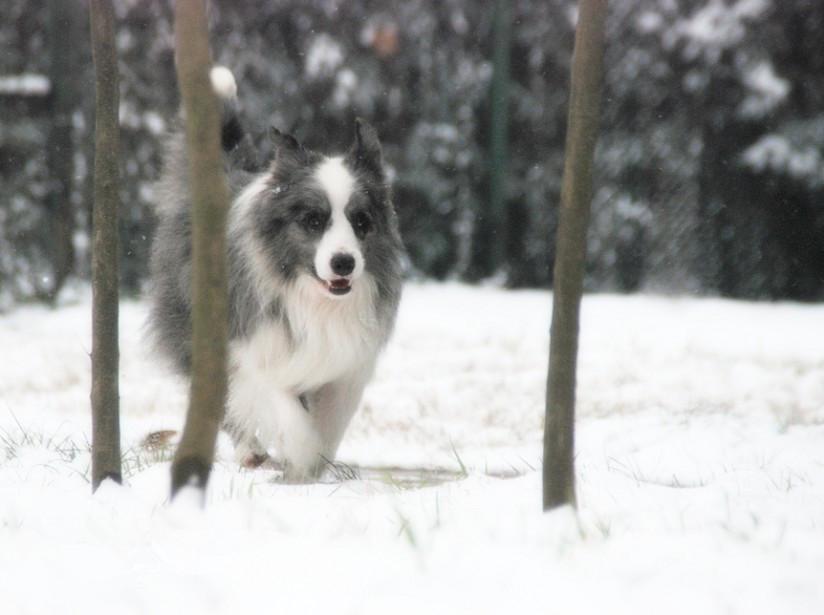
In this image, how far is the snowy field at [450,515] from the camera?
2166mm

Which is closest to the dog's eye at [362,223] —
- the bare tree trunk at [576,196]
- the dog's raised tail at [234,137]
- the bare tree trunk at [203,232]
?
the dog's raised tail at [234,137]

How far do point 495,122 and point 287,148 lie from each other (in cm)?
616

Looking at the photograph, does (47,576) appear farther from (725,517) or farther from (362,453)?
(362,453)

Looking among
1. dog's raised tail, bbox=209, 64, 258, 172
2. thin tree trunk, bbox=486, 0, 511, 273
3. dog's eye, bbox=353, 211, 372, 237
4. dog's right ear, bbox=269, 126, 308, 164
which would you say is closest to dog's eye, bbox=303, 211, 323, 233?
dog's eye, bbox=353, 211, 372, 237

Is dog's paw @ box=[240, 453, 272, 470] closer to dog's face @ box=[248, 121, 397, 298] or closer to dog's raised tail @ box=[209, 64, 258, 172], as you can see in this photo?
dog's face @ box=[248, 121, 397, 298]

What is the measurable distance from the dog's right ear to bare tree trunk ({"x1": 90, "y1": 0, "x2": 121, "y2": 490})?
4.13 ft

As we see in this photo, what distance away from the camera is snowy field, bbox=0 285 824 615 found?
7.11 feet

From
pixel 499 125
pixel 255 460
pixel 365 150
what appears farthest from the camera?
pixel 499 125

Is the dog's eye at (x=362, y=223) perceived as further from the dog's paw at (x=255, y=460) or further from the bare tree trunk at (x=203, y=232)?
the bare tree trunk at (x=203, y=232)

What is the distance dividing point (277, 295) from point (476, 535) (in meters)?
1.92

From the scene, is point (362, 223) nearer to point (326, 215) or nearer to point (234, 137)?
point (326, 215)

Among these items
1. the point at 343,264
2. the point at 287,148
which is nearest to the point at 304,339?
the point at 343,264

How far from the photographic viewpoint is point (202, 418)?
8.57 ft

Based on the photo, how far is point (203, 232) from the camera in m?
2.57
